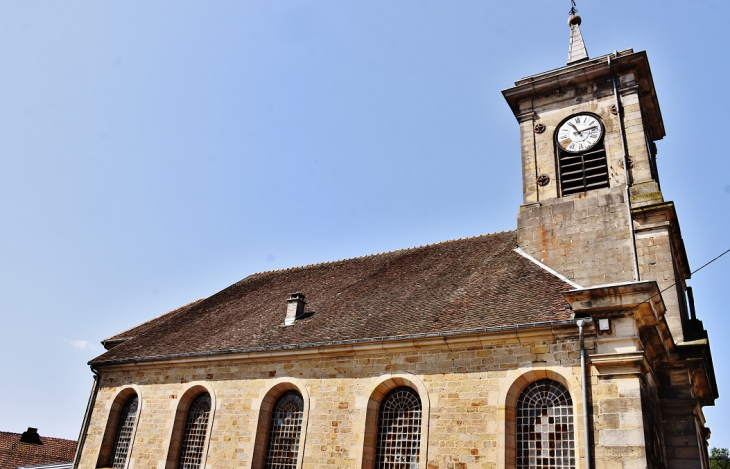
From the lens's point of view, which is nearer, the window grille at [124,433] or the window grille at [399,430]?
the window grille at [399,430]

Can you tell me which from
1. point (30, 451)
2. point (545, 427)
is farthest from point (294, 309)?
point (30, 451)

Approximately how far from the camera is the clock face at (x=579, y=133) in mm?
14672

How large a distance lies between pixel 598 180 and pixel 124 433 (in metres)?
14.2

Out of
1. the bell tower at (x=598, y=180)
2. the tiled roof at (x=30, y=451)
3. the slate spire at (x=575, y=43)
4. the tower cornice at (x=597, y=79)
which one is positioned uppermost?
the slate spire at (x=575, y=43)

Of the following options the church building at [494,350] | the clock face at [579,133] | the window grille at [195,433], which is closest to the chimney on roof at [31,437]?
the church building at [494,350]

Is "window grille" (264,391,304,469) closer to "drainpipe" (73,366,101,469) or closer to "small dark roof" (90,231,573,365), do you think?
"small dark roof" (90,231,573,365)

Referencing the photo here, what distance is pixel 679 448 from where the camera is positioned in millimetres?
10953

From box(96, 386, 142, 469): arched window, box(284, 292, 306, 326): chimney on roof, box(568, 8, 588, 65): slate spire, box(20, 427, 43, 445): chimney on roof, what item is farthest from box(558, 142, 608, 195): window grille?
box(20, 427, 43, 445): chimney on roof

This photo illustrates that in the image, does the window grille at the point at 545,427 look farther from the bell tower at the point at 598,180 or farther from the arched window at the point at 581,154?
the arched window at the point at 581,154

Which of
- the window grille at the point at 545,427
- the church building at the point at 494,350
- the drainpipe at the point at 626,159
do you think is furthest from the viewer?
the drainpipe at the point at 626,159

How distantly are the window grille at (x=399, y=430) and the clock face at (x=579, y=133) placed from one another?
802cm

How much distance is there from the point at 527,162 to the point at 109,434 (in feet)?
44.9

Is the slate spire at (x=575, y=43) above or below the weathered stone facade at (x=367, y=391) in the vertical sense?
above

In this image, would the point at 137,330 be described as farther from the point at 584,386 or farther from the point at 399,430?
the point at 584,386
